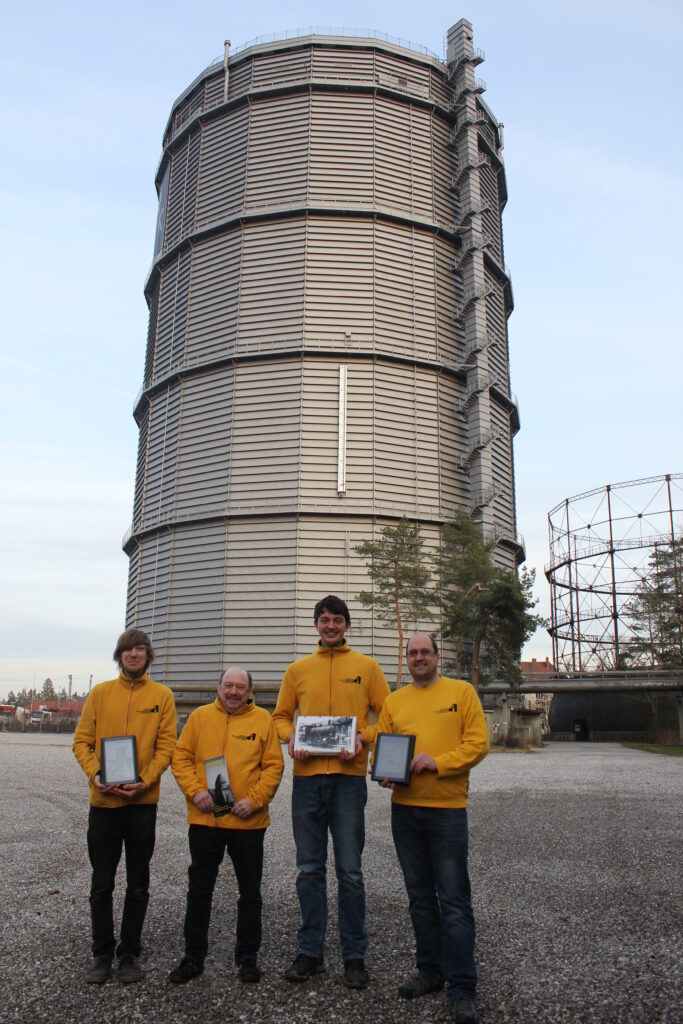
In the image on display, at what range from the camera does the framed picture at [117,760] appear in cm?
340

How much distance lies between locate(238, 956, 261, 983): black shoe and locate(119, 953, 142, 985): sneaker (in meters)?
0.41

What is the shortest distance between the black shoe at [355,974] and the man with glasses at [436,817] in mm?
170

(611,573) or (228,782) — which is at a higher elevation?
(611,573)

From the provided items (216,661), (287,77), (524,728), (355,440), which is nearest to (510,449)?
(355,440)

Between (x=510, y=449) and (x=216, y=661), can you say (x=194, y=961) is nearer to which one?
(x=216, y=661)

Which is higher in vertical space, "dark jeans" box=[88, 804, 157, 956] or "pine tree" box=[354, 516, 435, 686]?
"pine tree" box=[354, 516, 435, 686]

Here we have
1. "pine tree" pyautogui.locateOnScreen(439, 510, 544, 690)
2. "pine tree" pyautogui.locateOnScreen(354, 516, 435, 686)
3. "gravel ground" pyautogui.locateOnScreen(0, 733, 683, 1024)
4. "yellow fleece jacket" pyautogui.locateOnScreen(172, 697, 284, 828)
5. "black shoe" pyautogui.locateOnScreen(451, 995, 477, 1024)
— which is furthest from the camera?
"pine tree" pyautogui.locateOnScreen(439, 510, 544, 690)

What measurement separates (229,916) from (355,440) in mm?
19780

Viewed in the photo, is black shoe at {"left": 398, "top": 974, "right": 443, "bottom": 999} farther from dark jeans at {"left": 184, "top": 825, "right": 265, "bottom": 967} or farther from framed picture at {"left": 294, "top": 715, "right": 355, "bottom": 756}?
framed picture at {"left": 294, "top": 715, "right": 355, "bottom": 756}

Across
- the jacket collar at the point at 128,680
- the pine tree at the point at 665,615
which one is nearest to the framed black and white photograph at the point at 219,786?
the jacket collar at the point at 128,680

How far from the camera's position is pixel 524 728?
20.6m

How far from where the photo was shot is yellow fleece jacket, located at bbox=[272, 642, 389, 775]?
364 centimetres

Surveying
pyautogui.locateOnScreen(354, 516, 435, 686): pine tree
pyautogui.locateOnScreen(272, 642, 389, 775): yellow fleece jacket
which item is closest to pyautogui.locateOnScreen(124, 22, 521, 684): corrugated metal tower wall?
pyautogui.locateOnScreen(354, 516, 435, 686): pine tree

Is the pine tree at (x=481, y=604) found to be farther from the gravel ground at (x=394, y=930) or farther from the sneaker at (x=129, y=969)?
the sneaker at (x=129, y=969)
